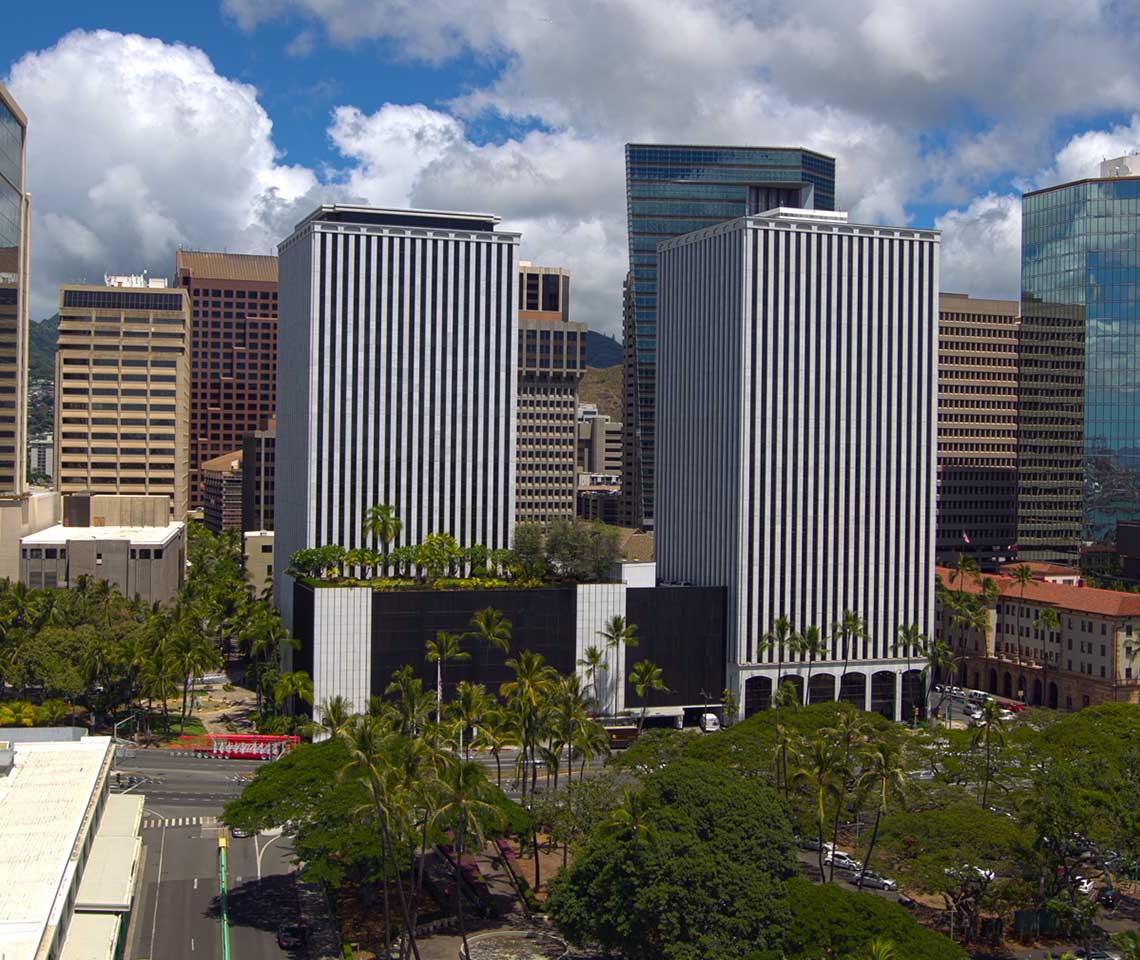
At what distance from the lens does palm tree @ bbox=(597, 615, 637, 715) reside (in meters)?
138

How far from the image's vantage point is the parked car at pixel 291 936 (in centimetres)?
8400

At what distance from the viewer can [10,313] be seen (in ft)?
621

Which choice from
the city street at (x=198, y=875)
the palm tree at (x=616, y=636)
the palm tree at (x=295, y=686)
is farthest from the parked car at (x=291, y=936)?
the palm tree at (x=616, y=636)

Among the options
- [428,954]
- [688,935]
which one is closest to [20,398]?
[428,954]

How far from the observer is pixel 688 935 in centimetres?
7375

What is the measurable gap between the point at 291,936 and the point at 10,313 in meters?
133

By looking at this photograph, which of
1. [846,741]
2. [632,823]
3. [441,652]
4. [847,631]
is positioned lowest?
[632,823]

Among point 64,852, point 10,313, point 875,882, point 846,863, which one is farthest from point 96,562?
point 875,882

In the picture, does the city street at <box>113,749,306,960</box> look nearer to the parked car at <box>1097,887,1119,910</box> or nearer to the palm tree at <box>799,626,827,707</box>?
the parked car at <box>1097,887,1119,910</box>

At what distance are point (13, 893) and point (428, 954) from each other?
26.4m

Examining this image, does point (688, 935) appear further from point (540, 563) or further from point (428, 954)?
point (540, 563)

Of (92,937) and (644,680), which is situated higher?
(644,680)

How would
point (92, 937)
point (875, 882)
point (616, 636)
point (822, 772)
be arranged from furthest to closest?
point (616, 636) < point (875, 882) < point (822, 772) < point (92, 937)

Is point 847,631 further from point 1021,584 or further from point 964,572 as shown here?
point 964,572
